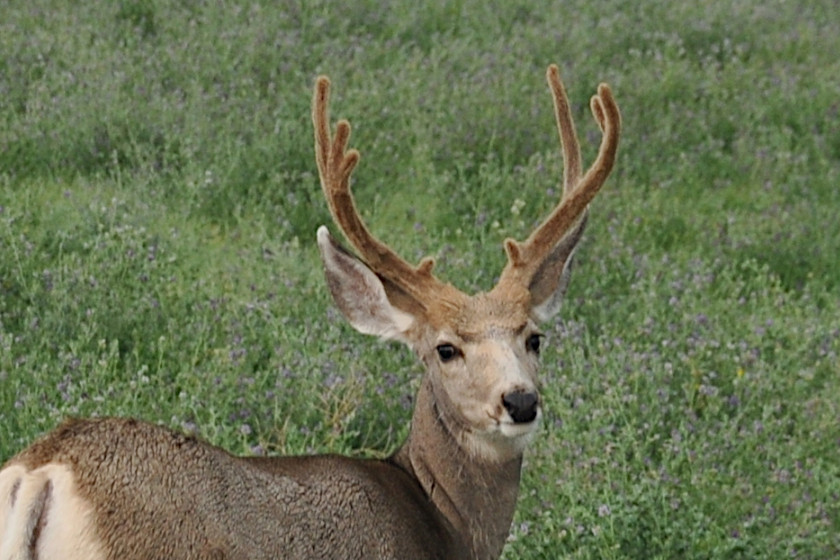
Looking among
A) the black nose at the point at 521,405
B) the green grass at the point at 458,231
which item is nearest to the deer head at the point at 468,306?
the black nose at the point at 521,405

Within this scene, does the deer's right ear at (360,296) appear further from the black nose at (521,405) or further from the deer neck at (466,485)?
the black nose at (521,405)

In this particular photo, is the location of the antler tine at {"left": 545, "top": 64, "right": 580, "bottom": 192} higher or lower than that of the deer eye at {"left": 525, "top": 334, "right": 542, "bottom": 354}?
higher

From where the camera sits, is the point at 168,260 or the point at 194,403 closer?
the point at 194,403

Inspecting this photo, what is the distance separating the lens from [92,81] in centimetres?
859

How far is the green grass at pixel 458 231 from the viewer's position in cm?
584

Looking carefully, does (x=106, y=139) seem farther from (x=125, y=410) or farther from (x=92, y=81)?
(x=125, y=410)

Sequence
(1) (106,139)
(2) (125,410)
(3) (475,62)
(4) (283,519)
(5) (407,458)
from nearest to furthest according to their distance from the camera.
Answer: (4) (283,519)
(5) (407,458)
(2) (125,410)
(1) (106,139)
(3) (475,62)

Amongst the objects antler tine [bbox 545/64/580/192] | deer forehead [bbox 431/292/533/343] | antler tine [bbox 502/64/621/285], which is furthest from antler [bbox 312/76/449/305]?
antler tine [bbox 545/64/580/192]

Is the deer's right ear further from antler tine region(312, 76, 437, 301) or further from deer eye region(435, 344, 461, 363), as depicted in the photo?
deer eye region(435, 344, 461, 363)

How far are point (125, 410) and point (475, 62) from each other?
4.61 metres

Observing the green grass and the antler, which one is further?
the green grass

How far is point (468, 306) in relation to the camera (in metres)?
4.89

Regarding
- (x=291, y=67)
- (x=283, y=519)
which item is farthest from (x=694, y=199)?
(x=283, y=519)

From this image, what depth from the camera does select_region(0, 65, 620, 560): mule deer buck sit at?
3.74m
